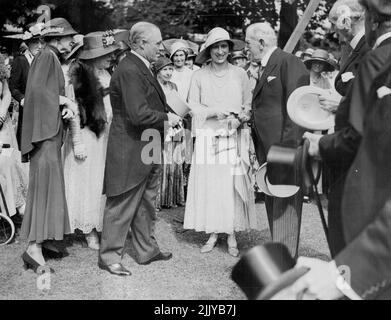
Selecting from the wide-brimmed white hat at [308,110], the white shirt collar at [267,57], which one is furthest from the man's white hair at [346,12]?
the wide-brimmed white hat at [308,110]

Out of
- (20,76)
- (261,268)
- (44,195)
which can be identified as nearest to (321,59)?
(20,76)

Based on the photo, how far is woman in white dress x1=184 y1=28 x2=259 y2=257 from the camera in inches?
185

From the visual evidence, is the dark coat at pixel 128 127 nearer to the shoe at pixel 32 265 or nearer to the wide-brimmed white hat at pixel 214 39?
the shoe at pixel 32 265

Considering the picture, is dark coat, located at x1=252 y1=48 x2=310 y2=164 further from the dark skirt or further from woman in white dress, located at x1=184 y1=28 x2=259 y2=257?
the dark skirt

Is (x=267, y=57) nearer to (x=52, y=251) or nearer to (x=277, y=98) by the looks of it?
(x=277, y=98)

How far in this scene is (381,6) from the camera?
5.46ft

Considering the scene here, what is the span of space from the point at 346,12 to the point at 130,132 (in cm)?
171

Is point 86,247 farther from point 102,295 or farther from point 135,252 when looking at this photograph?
point 102,295

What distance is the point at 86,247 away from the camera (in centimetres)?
486

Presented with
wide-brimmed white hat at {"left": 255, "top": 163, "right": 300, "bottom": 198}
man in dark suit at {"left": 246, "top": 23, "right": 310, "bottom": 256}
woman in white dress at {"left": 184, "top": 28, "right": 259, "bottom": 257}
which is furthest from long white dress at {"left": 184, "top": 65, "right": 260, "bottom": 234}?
wide-brimmed white hat at {"left": 255, "top": 163, "right": 300, "bottom": 198}

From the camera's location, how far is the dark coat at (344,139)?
5.19 feet

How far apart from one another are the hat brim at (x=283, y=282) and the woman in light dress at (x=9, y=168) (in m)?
4.03

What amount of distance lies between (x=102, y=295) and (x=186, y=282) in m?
0.63

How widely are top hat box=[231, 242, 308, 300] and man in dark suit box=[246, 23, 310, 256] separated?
2.43 m
